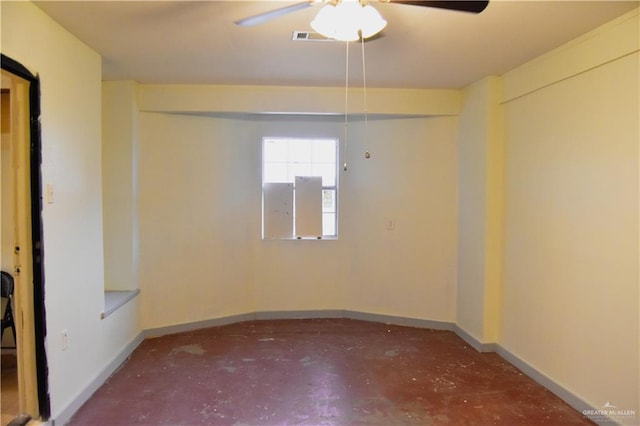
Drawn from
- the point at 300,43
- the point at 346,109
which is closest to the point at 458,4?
the point at 300,43

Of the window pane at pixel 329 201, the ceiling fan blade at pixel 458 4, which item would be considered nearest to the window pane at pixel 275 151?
the window pane at pixel 329 201

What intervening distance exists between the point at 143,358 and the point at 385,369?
196 centimetres

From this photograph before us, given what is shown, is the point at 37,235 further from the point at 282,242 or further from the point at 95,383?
the point at 282,242

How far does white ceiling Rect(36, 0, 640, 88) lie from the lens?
206 cm

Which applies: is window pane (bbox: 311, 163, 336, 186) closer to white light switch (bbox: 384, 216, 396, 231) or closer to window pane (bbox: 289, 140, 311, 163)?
window pane (bbox: 289, 140, 311, 163)

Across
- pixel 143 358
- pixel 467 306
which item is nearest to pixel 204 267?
pixel 143 358

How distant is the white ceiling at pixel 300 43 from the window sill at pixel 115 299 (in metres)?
1.82

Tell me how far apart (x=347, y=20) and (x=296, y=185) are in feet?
8.14

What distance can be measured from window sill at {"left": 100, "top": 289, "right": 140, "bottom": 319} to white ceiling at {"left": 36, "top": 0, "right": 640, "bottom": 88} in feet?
5.97

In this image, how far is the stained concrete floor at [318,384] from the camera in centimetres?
238

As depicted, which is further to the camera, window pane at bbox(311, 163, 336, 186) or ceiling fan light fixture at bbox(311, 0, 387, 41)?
window pane at bbox(311, 163, 336, 186)

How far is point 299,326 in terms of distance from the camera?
401cm

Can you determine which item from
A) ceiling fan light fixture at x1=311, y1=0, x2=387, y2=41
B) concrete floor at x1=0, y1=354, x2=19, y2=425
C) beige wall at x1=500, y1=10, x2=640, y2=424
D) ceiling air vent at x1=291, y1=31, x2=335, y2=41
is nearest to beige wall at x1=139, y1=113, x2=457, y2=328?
beige wall at x1=500, y1=10, x2=640, y2=424

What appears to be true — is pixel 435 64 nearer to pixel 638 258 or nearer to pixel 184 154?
pixel 638 258
